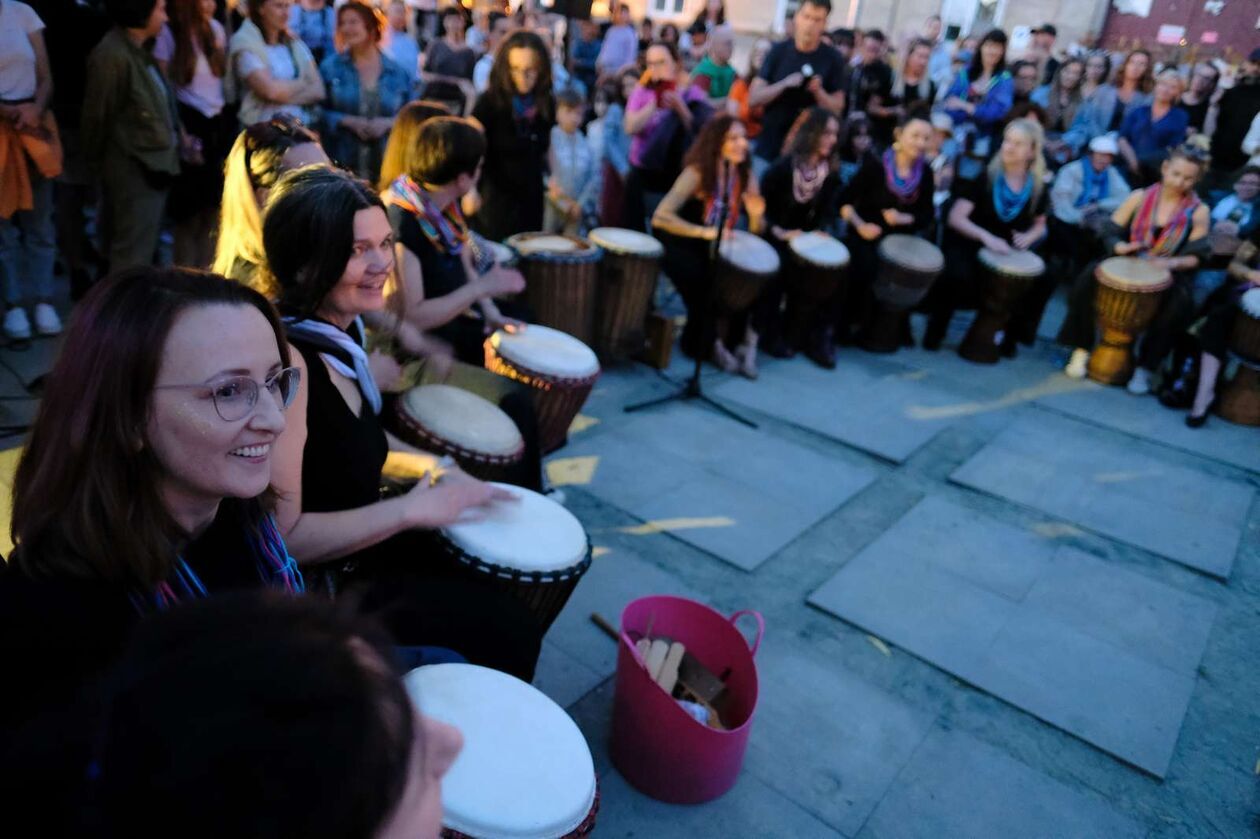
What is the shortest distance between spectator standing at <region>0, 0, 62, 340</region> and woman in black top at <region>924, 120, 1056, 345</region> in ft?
17.0

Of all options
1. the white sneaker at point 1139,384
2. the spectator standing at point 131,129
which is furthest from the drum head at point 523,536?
the white sneaker at point 1139,384

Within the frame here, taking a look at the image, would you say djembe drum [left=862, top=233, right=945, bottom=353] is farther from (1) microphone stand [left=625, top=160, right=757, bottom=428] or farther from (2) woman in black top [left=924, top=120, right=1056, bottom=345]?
(1) microphone stand [left=625, top=160, right=757, bottom=428]

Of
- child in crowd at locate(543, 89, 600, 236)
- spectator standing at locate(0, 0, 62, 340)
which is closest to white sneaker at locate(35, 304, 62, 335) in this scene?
spectator standing at locate(0, 0, 62, 340)

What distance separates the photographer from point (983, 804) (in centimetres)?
227

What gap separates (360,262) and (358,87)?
3.48 metres

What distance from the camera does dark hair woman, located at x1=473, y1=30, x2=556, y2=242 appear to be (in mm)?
4770

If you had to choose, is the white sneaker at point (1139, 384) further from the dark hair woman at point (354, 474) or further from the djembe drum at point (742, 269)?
the dark hair woman at point (354, 474)

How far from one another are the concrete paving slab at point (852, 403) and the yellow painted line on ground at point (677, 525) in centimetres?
121

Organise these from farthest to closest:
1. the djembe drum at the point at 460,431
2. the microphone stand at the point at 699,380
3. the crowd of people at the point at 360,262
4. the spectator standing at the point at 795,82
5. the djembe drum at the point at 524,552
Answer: the spectator standing at the point at 795,82
the microphone stand at the point at 699,380
the djembe drum at the point at 460,431
the djembe drum at the point at 524,552
the crowd of people at the point at 360,262

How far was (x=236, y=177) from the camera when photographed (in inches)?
93.4

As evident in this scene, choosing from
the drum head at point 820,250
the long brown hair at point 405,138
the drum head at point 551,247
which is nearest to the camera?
the long brown hair at point 405,138

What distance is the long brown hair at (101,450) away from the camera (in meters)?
1.17

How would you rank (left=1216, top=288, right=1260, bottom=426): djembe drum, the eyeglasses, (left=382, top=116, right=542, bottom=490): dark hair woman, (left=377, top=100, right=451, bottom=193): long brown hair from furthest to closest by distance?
(left=1216, top=288, right=1260, bottom=426): djembe drum
(left=377, top=100, right=451, bottom=193): long brown hair
(left=382, top=116, right=542, bottom=490): dark hair woman
the eyeglasses

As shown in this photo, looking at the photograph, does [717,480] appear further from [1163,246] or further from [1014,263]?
[1163,246]
